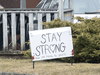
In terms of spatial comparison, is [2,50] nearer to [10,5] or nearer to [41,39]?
[41,39]

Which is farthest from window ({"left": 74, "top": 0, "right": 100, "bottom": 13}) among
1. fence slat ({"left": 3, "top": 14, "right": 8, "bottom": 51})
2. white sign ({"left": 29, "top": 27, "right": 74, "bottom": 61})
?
white sign ({"left": 29, "top": 27, "right": 74, "bottom": 61})

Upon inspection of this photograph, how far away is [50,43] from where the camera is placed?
618 cm

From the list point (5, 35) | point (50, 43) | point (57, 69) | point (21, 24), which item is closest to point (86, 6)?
point (21, 24)

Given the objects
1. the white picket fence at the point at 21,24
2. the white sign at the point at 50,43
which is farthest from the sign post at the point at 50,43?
the white picket fence at the point at 21,24

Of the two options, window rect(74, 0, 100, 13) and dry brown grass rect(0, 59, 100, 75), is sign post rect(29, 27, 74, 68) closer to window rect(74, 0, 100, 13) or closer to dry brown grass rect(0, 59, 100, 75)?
dry brown grass rect(0, 59, 100, 75)

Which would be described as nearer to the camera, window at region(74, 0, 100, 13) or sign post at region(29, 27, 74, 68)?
sign post at region(29, 27, 74, 68)

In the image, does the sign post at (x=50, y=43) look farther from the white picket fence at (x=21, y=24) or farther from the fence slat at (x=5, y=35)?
the fence slat at (x=5, y=35)

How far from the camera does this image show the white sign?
6.05m

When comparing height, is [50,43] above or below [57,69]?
above

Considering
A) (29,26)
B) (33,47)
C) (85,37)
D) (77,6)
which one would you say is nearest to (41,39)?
(33,47)

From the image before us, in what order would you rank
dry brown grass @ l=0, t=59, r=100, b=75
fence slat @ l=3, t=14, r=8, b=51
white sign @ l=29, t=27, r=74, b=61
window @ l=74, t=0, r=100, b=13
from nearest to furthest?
dry brown grass @ l=0, t=59, r=100, b=75, white sign @ l=29, t=27, r=74, b=61, fence slat @ l=3, t=14, r=8, b=51, window @ l=74, t=0, r=100, b=13

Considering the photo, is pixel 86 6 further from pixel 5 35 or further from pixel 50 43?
pixel 50 43

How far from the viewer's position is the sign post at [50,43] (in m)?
6.05

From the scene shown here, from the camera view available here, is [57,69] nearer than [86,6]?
Yes
